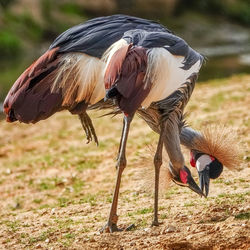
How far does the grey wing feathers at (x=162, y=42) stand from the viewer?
436 cm

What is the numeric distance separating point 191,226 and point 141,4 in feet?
81.1

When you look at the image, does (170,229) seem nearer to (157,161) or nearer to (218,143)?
(157,161)

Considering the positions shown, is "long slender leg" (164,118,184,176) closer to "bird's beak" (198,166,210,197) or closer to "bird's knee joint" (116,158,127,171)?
"bird's beak" (198,166,210,197)

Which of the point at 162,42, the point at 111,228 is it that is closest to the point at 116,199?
the point at 111,228

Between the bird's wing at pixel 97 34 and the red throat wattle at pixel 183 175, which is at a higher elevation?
the bird's wing at pixel 97 34

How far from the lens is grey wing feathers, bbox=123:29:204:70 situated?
171 inches

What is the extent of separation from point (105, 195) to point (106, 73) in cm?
212

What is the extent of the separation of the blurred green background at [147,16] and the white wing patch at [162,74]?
425 inches

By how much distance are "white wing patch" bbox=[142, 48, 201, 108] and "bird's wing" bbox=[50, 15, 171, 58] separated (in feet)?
1.06

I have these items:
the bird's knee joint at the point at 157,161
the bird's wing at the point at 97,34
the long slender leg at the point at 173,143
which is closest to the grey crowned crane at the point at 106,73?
the bird's wing at the point at 97,34

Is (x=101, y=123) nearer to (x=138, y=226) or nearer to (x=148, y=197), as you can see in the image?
(x=148, y=197)

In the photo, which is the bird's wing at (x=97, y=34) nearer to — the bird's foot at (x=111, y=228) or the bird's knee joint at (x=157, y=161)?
the bird's knee joint at (x=157, y=161)

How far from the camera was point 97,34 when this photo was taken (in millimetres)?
4438

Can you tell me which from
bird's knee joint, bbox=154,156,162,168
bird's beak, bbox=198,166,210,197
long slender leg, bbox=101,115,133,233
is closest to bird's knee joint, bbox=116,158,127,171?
long slender leg, bbox=101,115,133,233
